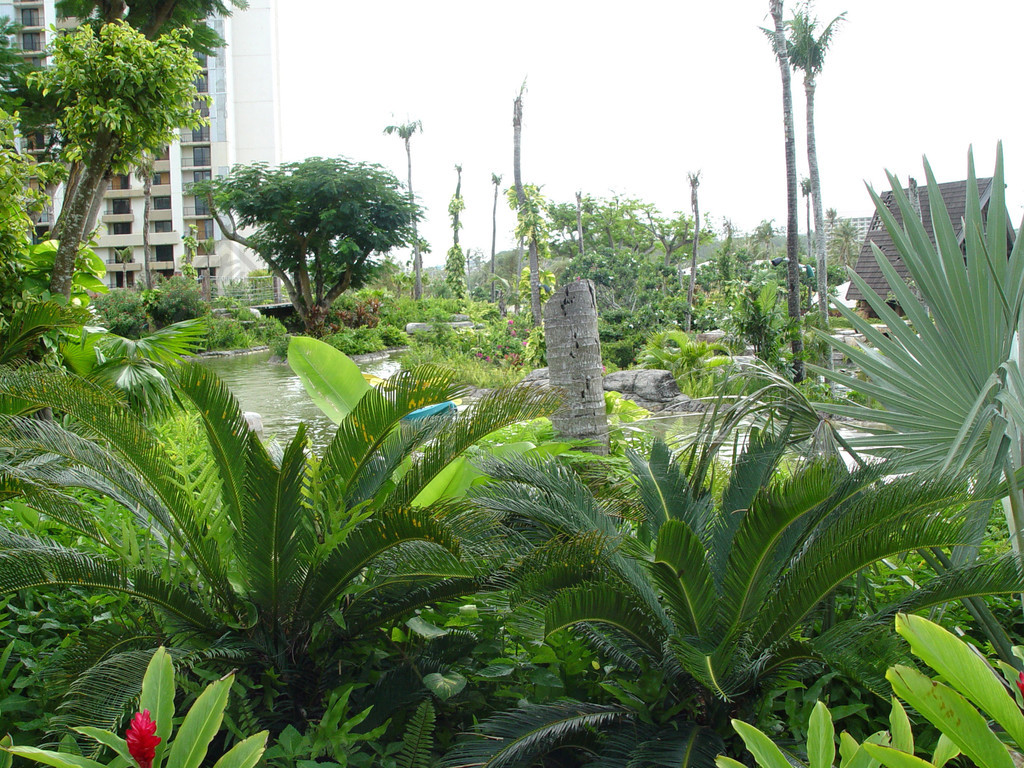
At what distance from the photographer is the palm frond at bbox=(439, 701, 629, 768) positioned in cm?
188

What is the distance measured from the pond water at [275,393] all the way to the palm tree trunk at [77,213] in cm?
134

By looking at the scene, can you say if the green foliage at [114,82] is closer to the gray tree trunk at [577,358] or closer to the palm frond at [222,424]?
the gray tree trunk at [577,358]

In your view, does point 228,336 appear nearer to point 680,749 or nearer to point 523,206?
point 523,206

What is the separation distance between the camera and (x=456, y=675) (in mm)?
2326

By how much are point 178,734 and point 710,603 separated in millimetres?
1418

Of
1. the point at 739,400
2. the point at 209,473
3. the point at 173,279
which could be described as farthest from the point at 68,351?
the point at 173,279

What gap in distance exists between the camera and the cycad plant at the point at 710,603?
1.91 metres

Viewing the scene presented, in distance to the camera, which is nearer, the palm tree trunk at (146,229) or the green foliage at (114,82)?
the green foliage at (114,82)

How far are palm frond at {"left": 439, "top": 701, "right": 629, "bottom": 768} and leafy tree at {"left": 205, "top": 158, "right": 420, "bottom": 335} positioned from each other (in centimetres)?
2613

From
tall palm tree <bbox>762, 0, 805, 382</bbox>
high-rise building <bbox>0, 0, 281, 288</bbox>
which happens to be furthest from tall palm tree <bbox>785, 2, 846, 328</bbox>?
high-rise building <bbox>0, 0, 281, 288</bbox>

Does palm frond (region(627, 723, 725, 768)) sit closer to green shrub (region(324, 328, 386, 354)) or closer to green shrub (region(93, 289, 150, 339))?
green shrub (region(324, 328, 386, 354))

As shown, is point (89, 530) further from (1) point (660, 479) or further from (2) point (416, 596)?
(1) point (660, 479)

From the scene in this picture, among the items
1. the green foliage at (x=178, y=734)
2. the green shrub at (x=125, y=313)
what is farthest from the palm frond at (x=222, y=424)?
the green shrub at (x=125, y=313)

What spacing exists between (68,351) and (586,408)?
3.85m
